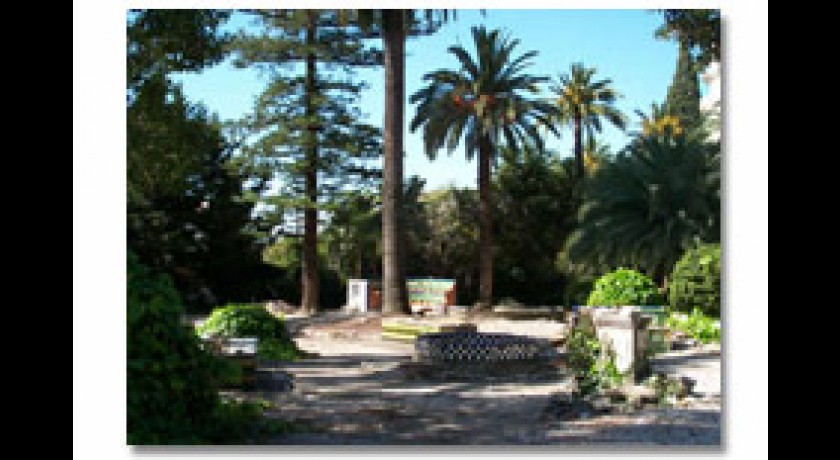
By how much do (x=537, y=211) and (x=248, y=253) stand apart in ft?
12.6

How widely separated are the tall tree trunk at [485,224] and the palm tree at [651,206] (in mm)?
1637

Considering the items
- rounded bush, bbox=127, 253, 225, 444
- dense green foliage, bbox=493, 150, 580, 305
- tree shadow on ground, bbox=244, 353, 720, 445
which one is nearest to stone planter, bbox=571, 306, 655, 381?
tree shadow on ground, bbox=244, 353, 720, 445

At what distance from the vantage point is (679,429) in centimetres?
645

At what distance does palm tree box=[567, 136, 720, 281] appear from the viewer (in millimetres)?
7590

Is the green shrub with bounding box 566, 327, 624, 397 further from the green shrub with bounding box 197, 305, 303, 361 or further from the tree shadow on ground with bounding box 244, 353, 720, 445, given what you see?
Result: the green shrub with bounding box 197, 305, 303, 361

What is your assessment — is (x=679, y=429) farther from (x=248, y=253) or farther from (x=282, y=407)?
(x=248, y=253)

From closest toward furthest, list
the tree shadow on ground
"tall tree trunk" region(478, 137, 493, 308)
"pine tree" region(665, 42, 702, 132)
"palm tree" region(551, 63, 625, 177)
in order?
the tree shadow on ground
"pine tree" region(665, 42, 702, 132)
"palm tree" region(551, 63, 625, 177)
"tall tree trunk" region(478, 137, 493, 308)

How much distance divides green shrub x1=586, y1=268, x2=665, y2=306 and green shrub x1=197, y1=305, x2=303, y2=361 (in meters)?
3.07

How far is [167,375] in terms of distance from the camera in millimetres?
6031

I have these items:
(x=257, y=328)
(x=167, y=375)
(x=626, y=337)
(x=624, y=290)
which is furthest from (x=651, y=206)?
(x=167, y=375)

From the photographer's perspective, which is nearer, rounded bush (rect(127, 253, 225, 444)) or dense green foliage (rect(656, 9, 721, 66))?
rounded bush (rect(127, 253, 225, 444))

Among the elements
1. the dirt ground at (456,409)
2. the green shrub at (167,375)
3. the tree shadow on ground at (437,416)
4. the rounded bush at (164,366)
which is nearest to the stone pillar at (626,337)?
the dirt ground at (456,409)

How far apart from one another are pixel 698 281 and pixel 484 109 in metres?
4.59
